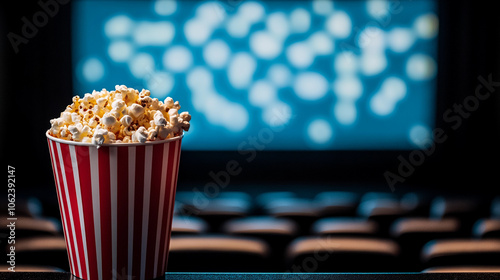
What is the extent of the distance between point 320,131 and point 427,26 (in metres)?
1.03

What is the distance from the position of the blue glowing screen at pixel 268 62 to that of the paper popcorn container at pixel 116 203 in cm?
320

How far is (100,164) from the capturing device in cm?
82

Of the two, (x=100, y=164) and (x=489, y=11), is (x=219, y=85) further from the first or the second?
(x=100, y=164)

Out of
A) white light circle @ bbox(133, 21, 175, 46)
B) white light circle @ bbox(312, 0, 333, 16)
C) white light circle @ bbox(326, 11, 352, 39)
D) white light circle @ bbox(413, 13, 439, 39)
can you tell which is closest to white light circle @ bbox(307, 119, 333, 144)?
white light circle @ bbox(326, 11, 352, 39)

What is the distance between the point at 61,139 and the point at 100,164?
0.24ft

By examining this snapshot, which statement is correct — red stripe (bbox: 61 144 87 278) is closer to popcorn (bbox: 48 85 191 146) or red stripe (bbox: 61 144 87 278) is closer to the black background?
popcorn (bbox: 48 85 191 146)

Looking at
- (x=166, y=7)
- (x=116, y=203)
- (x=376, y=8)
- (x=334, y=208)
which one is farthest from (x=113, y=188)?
(x=376, y=8)

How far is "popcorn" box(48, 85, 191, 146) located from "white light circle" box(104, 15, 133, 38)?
331 centimetres

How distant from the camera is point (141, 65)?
4070 millimetres

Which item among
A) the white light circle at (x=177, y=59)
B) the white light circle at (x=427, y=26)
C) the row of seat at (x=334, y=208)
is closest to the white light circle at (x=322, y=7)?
the white light circle at (x=427, y=26)

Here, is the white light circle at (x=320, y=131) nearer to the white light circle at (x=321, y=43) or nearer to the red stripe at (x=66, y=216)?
the white light circle at (x=321, y=43)

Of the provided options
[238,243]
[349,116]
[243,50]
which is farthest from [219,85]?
[238,243]

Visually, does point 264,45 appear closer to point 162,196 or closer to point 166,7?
point 166,7

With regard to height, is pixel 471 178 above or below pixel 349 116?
below
